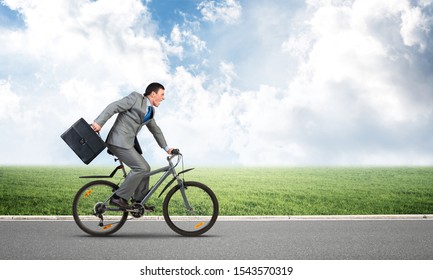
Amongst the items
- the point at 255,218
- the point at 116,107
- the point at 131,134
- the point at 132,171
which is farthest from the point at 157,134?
the point at 255,218

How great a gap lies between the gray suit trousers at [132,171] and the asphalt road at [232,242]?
71 centimetres

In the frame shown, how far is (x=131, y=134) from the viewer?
23.9 feet

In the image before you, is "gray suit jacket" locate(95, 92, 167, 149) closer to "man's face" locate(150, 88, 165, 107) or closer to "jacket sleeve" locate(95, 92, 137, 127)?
"jacket sleeve" locate(95, 92, 137, 127)

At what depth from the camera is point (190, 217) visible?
7.64m

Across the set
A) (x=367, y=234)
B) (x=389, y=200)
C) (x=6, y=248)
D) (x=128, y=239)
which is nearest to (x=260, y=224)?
(x=367, y=234)

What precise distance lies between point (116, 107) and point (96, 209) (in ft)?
5.28

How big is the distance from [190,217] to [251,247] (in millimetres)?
1246

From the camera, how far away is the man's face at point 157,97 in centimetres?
735

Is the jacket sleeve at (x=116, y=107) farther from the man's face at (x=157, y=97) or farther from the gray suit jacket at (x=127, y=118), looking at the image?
the man's face at (x=157, y=97)

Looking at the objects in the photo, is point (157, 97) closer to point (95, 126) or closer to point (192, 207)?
point (95, 126)

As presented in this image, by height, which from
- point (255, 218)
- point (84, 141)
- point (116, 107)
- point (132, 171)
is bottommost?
point (255, 218)

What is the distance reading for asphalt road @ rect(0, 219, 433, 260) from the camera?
6270 millimetres

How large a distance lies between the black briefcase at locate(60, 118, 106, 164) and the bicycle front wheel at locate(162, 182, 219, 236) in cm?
129

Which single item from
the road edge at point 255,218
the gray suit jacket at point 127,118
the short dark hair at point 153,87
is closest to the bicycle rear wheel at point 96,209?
the gray suit jacket at point 127,118
